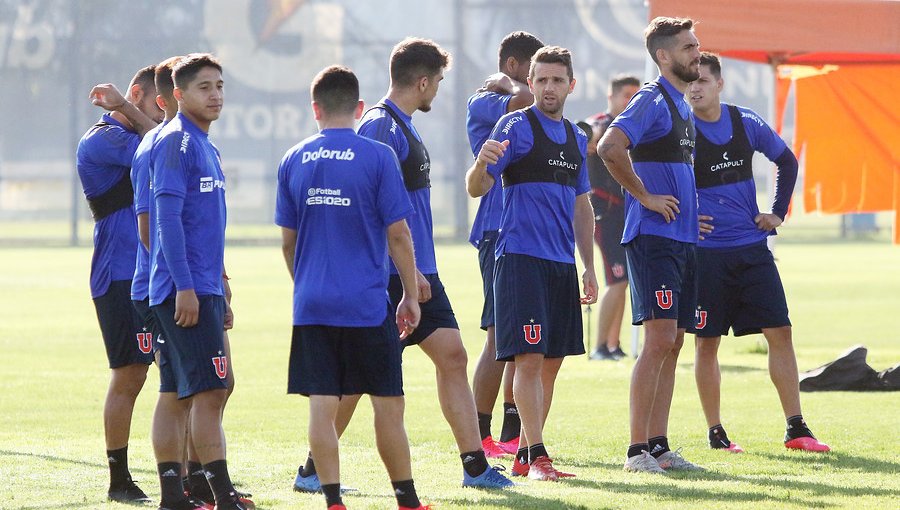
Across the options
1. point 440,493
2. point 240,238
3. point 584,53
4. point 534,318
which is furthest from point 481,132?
point 584,53

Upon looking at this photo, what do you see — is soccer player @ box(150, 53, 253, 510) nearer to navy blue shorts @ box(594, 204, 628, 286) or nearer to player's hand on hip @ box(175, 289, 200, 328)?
player's hand on hip @ box(175, 289, 200, 328)

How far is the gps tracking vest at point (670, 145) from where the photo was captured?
24.3 ft

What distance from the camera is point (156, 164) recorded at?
5.91m

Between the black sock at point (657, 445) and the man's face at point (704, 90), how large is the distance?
205 centimetres

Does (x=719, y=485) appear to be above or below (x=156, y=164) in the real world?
below

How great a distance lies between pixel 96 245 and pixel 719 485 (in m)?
3.26

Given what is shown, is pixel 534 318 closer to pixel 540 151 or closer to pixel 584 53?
pixel 540 151

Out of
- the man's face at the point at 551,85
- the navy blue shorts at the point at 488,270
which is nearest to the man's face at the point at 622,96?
the navy blue shorts at the point at 488,270

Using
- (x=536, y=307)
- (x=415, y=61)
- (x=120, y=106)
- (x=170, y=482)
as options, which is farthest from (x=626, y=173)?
(x=170, y=482)

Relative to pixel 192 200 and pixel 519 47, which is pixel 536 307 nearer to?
pixel 519 47

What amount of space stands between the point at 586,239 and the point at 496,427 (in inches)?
82.6

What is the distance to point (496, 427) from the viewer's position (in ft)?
30.3

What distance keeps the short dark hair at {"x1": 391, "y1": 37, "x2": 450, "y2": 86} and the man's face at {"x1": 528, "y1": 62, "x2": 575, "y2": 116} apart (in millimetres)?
617

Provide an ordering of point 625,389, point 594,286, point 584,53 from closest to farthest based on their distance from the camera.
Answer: point 594,286 → point 625,389 → point 584,53
